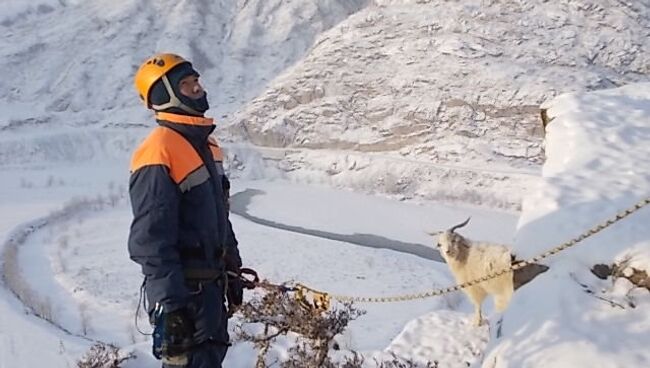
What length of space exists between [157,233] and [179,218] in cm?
20

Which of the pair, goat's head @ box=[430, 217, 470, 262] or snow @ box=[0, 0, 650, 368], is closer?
snow @ box=[0, 0, 650, 368]

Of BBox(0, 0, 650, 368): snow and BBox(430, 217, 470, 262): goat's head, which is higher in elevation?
BBox(430, 217, 470, 262): goat's head

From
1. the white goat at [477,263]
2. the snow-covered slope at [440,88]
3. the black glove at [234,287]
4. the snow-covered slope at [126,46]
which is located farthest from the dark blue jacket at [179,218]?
the snow-covered slope at [126,46]

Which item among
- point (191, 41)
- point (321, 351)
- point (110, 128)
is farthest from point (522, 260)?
point (191, 41)

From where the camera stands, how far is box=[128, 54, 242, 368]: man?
327 cm

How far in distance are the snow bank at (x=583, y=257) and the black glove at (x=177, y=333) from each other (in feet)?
6.91

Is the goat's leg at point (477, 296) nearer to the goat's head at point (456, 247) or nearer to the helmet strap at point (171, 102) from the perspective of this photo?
the goat's head at point (456, 247)

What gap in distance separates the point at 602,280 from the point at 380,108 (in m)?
33.8

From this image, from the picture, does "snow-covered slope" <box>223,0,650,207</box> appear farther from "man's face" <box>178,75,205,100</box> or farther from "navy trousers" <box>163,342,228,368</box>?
"man's face" <box>178,75,205,100</box>

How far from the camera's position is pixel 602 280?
469 centimetres

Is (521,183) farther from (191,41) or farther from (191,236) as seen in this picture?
(191,41)

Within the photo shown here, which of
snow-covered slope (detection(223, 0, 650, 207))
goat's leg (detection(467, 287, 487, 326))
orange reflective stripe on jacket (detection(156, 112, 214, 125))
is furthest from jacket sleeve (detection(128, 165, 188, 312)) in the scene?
snow-covered slope (detection(223, 0, 650, 207))

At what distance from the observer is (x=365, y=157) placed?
34.9 meters

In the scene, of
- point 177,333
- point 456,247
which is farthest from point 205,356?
point 456,247
